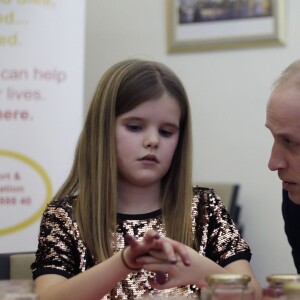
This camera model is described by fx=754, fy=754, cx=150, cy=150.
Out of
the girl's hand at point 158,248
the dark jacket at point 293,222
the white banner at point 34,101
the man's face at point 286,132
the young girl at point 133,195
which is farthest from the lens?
the white banner at point 34,101

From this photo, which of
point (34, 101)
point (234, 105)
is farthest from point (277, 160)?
point (234, 105)

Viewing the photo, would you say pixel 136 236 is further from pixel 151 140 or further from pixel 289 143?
pixel 289 143

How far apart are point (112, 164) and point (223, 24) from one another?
8.21ft

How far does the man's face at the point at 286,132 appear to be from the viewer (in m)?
1.69

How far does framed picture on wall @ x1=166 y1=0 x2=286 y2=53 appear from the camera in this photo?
4.07 m

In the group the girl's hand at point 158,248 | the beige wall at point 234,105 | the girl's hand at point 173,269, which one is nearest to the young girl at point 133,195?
the girl's hand at point 173,269

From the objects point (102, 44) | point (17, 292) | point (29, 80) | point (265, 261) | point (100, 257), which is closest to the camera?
point (17, 292)

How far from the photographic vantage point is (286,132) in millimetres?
1694

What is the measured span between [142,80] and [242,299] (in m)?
1.04

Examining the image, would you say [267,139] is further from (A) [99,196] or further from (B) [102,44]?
(A) [99,196]

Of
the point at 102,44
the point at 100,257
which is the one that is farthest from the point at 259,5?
the point at 100,257

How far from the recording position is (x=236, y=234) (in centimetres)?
191

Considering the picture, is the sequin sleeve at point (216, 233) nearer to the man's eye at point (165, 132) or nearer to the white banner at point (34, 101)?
the man's eye at point (165, 132)

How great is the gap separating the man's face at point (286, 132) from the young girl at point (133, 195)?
0.83ft
